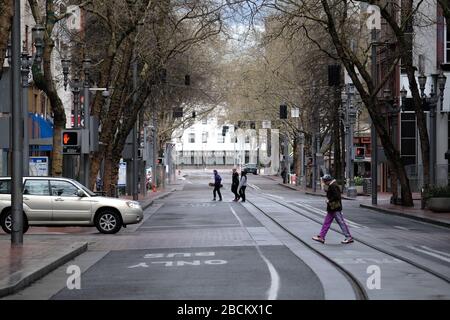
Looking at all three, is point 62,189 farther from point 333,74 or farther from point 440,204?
point 333,74

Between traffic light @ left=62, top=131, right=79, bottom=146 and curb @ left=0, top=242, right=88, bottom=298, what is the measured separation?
Answer: 9.98 metres

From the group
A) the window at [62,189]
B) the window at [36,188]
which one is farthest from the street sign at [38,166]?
the window at [62,189]

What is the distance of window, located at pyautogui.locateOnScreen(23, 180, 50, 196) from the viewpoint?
26516mm

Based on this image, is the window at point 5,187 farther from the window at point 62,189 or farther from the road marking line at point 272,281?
the road marking line at point 272,281

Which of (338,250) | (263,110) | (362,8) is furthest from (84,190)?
(263,110)

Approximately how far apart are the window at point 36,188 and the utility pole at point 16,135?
603cm

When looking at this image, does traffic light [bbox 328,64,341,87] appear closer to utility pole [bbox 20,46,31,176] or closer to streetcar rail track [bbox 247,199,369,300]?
utility pole [bbox 20,46,31,176]

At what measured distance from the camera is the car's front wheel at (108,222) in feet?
88.1

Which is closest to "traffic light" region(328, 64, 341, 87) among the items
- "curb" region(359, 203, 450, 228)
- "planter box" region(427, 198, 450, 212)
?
"curb" region(359, 203, 450, 228)

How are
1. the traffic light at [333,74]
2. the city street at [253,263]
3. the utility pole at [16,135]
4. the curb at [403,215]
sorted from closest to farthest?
the city street at [253,263]
the utility pole at [16,135]
the curb at [403,215]
the traffic light at [333,74]

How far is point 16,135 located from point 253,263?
6400mm

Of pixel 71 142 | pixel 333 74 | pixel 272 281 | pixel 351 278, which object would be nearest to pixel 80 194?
pixel 71 142
